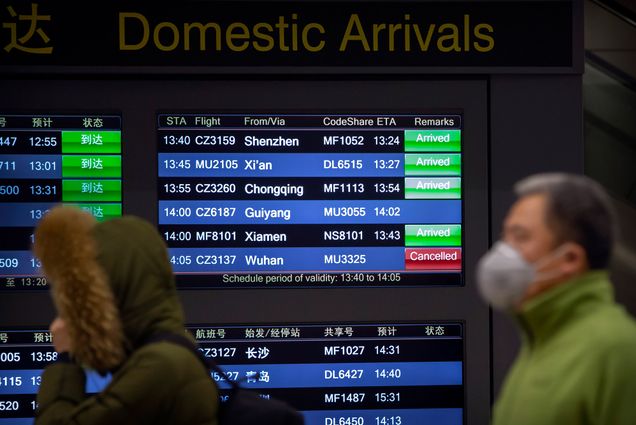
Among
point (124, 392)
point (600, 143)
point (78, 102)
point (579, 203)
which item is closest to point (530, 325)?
point (579, 203)

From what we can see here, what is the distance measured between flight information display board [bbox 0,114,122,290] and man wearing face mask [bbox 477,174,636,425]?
2814 millimetres

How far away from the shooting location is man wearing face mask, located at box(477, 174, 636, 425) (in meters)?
2.06

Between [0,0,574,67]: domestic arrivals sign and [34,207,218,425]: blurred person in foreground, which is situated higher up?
[0,0,574,67]: domestic arrivals sign

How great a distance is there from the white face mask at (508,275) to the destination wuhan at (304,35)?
8.75 feet

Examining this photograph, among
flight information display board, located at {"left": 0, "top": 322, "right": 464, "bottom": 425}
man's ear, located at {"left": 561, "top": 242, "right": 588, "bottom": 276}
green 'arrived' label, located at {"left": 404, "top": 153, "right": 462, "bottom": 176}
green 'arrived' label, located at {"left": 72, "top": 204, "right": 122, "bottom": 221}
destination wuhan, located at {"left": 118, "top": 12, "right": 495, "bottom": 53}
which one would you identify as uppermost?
destination wuhan, located at {"left": 118, "top": 12, "right": 495, "bottom": 53}

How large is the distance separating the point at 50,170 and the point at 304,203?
1151 mm

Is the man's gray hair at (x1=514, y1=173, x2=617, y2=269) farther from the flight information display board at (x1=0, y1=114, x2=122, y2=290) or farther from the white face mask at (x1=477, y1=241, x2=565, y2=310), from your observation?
the flight information display board at (x1=0, y1=114, x2=122, y2=290)

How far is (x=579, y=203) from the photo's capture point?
2.19 meters

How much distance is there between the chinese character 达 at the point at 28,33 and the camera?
15.6ft

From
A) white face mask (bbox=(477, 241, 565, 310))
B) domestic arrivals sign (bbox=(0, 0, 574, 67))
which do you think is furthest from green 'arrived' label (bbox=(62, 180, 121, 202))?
white face mask (bbox=(477, 241, 565, 310))

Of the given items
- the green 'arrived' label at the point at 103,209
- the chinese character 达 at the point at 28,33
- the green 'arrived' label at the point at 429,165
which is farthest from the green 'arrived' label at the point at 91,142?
the green 'arrived' label at the point at 429,165

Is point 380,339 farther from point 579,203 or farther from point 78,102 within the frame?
point 579,203

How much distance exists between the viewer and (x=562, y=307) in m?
2.18

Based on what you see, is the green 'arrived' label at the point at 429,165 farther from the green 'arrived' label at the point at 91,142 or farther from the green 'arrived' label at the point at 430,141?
the green 'arrived' label at the point at 91,142
